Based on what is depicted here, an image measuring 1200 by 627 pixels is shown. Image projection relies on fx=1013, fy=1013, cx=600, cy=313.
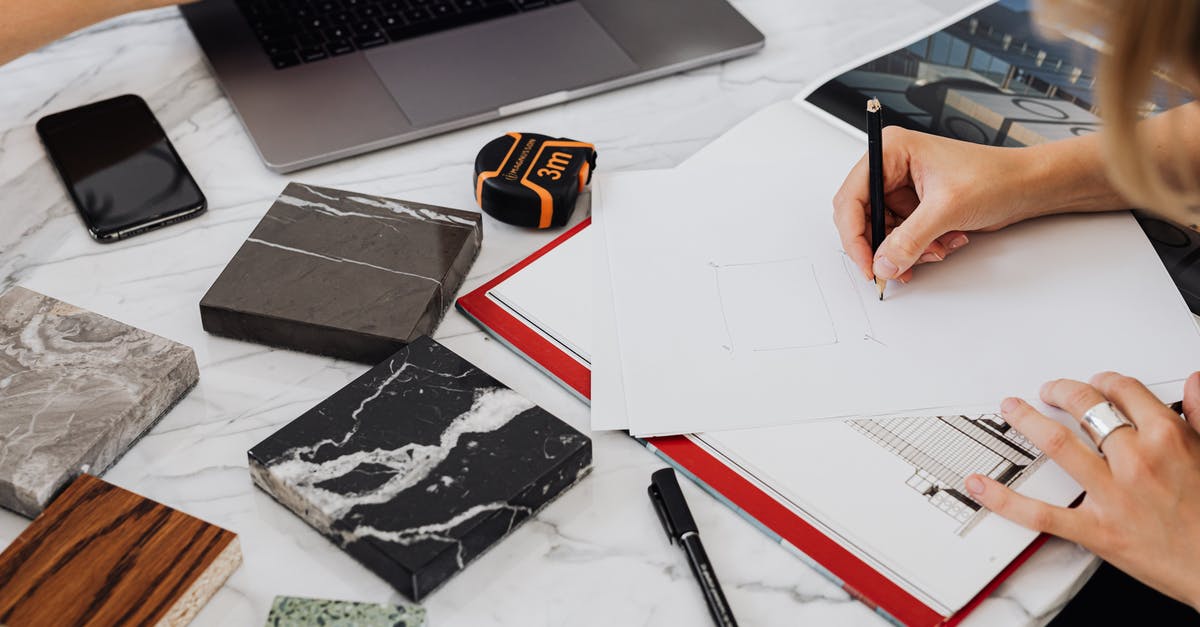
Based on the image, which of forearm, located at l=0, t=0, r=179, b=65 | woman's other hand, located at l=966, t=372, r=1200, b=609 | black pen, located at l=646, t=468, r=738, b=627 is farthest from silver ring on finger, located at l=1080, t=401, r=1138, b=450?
forearm, located at l=0, t=0, r=179, b=65

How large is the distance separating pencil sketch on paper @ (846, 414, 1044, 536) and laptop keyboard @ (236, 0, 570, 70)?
62 cm

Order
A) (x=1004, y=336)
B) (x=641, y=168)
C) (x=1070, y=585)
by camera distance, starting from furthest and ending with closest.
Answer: (x=641, y=168), (x=1004, y=336), (x=1070, y=585)

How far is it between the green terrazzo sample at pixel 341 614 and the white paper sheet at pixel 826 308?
8.1 inches

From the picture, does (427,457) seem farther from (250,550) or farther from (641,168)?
(641,168)

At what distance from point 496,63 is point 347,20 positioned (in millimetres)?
168

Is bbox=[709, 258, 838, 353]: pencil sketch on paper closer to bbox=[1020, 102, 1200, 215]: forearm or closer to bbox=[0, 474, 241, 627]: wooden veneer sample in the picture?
bbox=[1020, 102, 1200, 215]: forearm

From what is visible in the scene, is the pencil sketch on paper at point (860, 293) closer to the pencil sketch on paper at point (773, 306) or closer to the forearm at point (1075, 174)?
the pencil sketch on paper at point (773, 306)

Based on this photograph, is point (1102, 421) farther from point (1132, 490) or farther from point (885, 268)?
point (885, 268)

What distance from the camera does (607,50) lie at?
3.45ft

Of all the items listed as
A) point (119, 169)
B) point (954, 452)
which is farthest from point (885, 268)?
point (119, 169)

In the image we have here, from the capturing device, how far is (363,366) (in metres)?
0.75

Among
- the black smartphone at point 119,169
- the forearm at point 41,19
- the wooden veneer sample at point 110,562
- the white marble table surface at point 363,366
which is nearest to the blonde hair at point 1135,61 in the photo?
the white marble table surface at point 363,366

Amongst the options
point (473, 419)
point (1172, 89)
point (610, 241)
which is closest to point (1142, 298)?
point (1172, 89)

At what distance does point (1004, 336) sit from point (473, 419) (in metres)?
0.41
